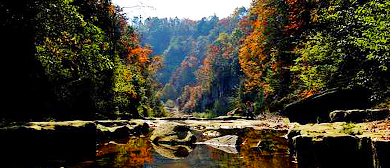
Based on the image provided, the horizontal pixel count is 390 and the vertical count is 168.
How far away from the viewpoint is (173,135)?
12.1 metres

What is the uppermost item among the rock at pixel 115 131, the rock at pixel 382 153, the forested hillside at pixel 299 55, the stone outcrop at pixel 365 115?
the forested hillside at pixel 299 55

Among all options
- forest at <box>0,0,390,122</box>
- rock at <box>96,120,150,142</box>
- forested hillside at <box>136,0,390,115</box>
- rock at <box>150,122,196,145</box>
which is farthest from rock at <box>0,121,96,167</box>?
forested hillside at <box>136,0,390,115</box>

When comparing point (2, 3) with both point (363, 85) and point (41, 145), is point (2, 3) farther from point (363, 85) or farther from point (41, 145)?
point (363, 85)

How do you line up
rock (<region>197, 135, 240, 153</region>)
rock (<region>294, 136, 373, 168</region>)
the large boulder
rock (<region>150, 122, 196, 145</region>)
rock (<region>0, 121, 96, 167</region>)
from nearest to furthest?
rock (<region>294, 136, 373, 168</region>), rock (<region>0, 121, 96, 167</region>), rock (<region>197, 135, 240, 153</region>), rock (<region>150, 122, 196, 145</region>), the large boulder

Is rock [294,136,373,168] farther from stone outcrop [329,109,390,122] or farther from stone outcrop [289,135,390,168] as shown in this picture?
stone outcrop [329,109,390,122]

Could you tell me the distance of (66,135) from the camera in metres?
7.50

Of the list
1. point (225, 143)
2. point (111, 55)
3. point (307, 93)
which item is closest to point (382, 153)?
point (225, 143)

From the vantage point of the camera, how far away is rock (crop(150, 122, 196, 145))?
11453 mm

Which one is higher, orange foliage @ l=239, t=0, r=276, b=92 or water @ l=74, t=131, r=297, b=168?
orange foliage @ l=239, t=0, r=276, b=92

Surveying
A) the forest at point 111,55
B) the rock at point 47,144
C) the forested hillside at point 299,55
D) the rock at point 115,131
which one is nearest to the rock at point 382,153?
the forest at point 111,55

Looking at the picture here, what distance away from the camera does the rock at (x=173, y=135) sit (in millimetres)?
11453

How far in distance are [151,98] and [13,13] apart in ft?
110

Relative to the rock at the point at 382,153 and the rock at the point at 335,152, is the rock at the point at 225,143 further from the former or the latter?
the rock at the point at 382,153

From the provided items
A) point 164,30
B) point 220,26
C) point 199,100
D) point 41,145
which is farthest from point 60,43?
point 164,30
